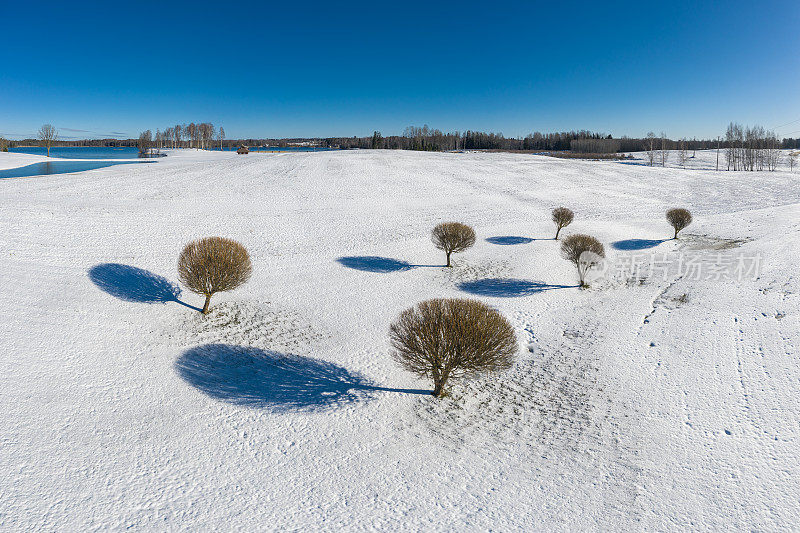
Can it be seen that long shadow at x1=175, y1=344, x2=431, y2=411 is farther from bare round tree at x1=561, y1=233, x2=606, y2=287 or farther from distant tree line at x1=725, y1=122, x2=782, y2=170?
distant tree line at x1=725, y1=122, x2=782, y2=170

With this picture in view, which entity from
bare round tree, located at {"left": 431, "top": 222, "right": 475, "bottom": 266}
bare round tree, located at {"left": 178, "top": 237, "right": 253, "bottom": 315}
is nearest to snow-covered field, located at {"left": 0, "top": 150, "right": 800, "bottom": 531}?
bare round tree, located at {"left": 178, "top": 237, "right": 253, "bottom": 315}

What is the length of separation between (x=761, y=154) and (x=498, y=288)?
357 feet

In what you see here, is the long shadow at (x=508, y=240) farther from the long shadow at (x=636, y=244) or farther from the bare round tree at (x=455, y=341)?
the bare round tree at (x=455, y=341)

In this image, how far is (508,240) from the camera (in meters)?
30.0

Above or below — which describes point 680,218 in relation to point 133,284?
above

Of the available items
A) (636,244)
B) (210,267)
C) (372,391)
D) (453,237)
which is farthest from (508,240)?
(210,267)

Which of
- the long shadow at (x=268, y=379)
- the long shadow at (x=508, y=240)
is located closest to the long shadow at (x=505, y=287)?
the long shadow at (x=508, y=240)

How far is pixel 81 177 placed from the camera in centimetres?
4488

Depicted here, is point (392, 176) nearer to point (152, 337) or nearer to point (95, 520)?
point (152, 337)

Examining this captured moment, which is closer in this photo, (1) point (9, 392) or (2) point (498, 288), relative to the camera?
(1) point (9, 392)

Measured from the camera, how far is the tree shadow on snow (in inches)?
926

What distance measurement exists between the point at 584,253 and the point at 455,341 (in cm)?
1472

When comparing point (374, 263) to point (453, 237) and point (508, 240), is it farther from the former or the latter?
point (508, 240)

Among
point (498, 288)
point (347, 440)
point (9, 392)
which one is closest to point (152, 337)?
point (9, 392)
